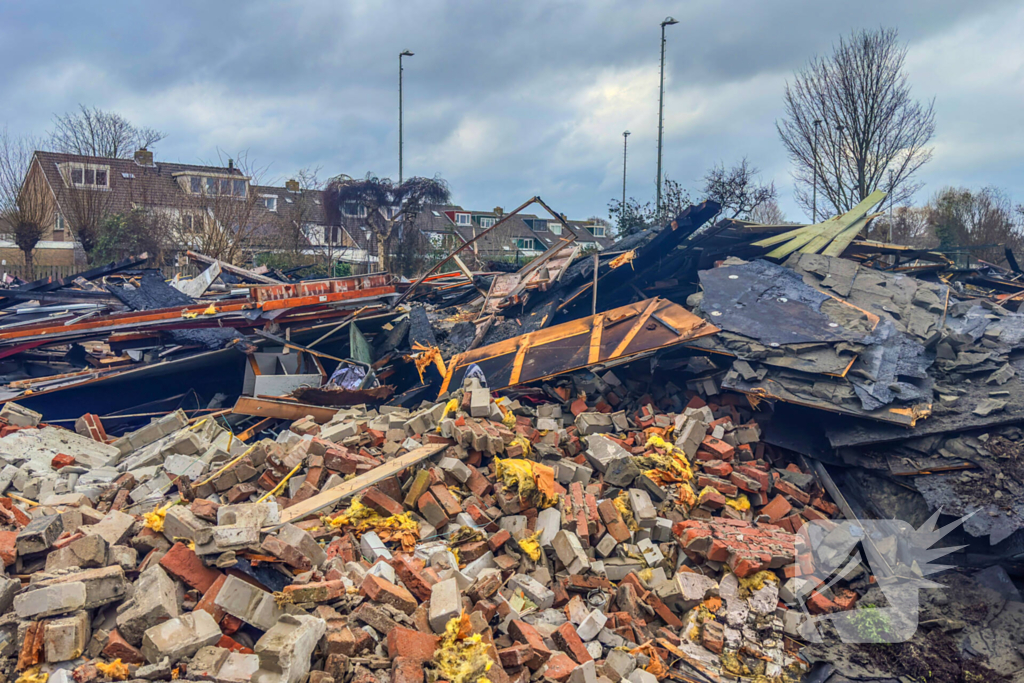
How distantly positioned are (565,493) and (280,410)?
153 inches

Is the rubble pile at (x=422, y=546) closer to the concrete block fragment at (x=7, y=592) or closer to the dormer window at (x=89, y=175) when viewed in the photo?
the concrete block fragment at (x=7, y=592)

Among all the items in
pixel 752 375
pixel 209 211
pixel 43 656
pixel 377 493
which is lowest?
pixel 43 656

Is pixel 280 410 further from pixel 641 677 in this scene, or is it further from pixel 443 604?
pixel 641 677

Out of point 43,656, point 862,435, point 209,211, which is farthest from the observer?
point 209,211

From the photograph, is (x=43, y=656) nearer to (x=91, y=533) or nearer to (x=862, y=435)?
(x=91, y=533)

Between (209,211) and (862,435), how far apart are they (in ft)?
62.3

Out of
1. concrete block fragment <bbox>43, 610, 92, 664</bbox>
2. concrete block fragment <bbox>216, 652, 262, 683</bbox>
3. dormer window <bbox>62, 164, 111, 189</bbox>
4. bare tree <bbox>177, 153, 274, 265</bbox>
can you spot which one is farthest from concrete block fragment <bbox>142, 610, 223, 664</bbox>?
dormer window <bbox>62, 164, 111, 189</bbox>

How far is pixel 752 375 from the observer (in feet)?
18.4

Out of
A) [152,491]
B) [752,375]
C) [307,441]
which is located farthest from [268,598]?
[752,375]

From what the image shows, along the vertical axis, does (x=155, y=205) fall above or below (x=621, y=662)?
above

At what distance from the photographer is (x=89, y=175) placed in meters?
19.5

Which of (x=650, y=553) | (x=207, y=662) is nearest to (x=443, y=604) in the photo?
(x=207, y=662)

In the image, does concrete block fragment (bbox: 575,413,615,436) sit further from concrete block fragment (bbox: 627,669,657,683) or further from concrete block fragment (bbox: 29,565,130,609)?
concrete block fragment (bbox: 29,565,130,609)

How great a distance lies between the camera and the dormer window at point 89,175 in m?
18.8
